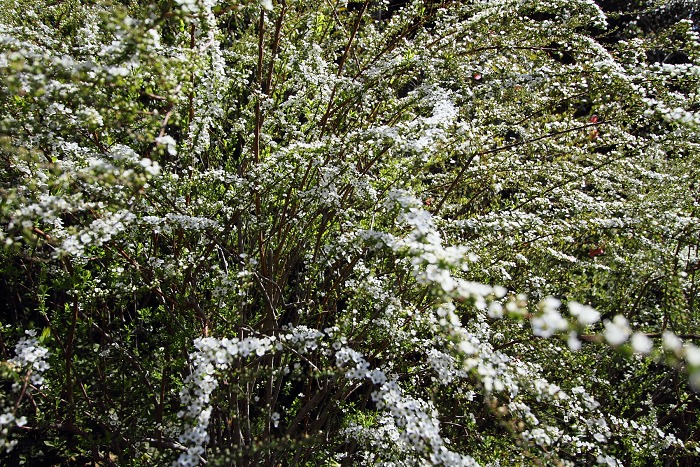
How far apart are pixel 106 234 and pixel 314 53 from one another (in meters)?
1.95

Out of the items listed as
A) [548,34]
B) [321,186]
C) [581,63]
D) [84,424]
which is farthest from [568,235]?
[84,424]

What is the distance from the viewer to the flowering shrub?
1909 millimetres

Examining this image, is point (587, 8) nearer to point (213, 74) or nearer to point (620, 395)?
point (213, 74)

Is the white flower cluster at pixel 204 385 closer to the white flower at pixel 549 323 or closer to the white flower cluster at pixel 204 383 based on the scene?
the white flower cluster at pixel 204 383

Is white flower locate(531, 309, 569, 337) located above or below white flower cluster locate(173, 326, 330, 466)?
above

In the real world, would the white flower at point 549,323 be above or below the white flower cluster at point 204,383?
above

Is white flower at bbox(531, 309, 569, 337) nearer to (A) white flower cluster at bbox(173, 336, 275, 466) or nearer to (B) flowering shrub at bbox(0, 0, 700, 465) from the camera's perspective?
(B) flowering shrub at bbox(0, 0, 700, 465)

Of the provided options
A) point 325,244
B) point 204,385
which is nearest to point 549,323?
point 204,385

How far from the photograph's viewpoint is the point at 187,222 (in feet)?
7.77

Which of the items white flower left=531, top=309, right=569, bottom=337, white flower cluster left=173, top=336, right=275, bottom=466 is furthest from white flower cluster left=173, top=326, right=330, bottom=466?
white flower left=531, top=309, right=569, bottom=337

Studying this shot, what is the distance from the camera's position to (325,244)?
3174 mm

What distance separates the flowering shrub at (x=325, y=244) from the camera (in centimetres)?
191

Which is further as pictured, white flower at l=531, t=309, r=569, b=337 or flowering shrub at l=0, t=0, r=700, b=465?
flowering shrub at l=0, t=0, r=700, b=465

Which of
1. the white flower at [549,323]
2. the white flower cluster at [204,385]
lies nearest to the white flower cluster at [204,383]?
the white flower cluster at [204,385]
